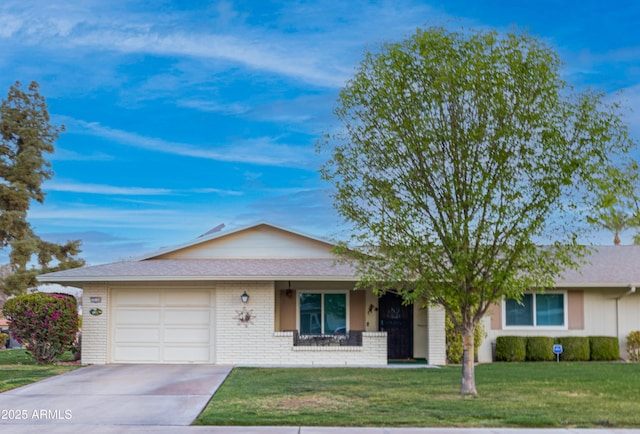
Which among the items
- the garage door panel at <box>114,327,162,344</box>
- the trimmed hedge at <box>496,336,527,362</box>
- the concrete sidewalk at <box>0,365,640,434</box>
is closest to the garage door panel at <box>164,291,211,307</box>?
the garage door panel at <box>114,327,162,344</box>

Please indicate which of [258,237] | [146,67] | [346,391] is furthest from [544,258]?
[146,67]

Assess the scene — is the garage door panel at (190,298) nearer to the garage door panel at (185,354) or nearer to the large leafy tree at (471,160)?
the garage door panel at (185,354)

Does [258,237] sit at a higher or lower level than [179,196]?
lower

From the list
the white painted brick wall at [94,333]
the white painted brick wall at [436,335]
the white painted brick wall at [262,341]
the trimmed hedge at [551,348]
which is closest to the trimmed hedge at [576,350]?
the trimmed hedge at [551,348]

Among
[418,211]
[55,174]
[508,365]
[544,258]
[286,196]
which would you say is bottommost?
[508,365]

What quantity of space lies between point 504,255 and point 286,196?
1373cm

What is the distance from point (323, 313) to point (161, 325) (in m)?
4.63

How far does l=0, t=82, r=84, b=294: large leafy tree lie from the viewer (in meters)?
35.7

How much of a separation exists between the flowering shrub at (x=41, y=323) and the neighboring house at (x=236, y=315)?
20.2 inches

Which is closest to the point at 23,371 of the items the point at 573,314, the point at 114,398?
the point at 114,398

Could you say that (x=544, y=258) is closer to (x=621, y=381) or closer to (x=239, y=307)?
(x=621, y=381)

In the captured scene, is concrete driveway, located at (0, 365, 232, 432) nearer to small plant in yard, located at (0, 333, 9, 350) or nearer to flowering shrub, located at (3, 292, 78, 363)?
flowering shrub, located at (3, 292, 78, 363)

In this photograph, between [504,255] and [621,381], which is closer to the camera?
[504,255]

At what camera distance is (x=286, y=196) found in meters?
25.8
